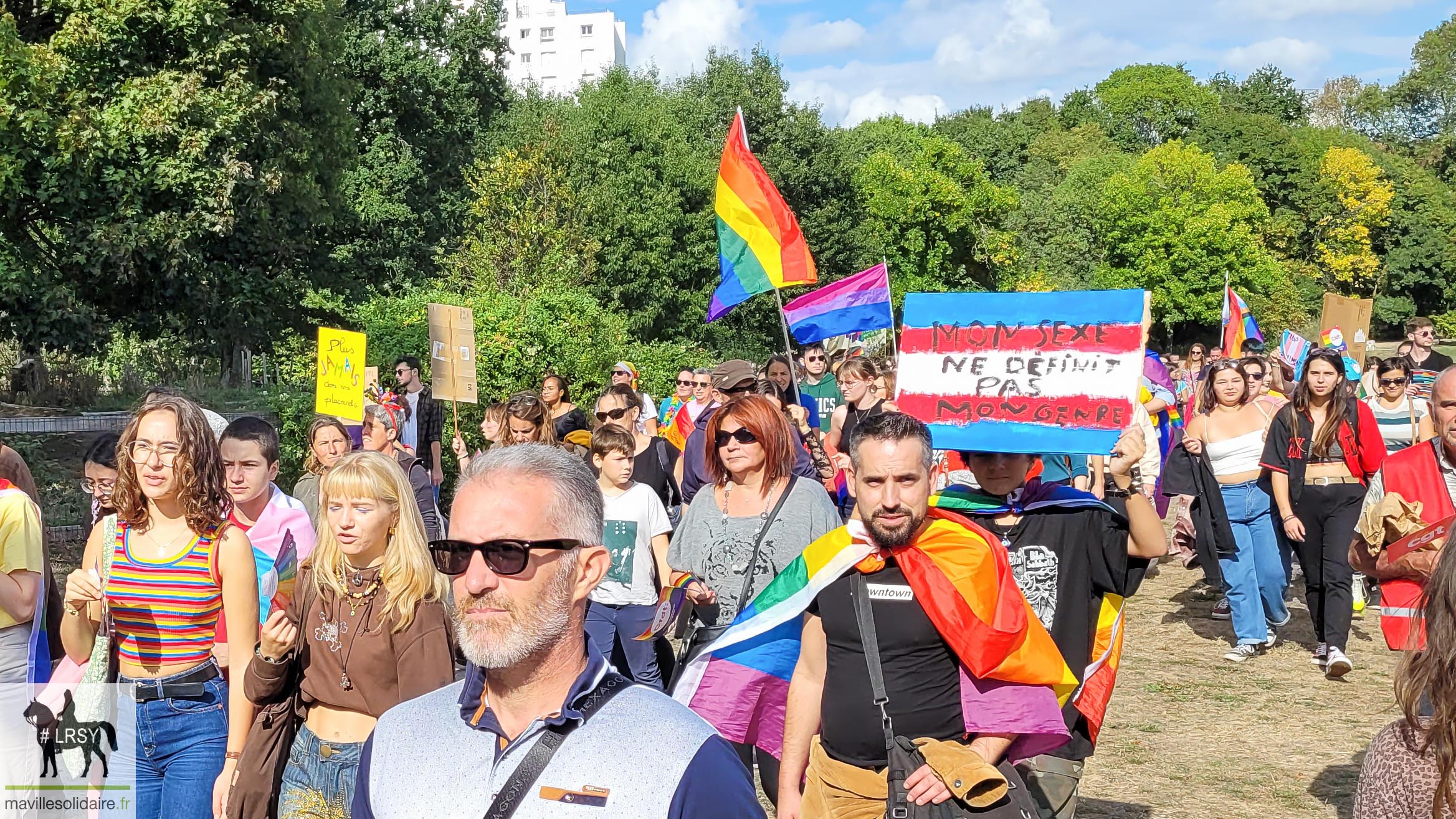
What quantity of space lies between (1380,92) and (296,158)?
77.5m

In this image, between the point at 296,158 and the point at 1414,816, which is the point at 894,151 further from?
the point at 1414,816

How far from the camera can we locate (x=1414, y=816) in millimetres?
2322

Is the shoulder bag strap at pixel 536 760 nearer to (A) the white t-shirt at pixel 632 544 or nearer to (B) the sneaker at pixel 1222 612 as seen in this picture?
(A) the white t-shirt at pixel 632 544

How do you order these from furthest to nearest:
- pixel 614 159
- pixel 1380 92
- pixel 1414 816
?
pixel 1380 92, pixel 614 159, pixel 1414 816

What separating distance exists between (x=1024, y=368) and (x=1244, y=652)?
569 cm

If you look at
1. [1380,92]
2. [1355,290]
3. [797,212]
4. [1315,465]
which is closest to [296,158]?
[1315,465]

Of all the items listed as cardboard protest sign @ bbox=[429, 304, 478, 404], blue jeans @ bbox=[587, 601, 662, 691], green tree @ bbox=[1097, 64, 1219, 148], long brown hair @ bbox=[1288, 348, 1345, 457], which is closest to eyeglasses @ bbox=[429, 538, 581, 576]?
blue jeans @ bbox=[587, 601, 662, 691]

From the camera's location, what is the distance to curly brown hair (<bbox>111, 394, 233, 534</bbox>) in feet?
14.1

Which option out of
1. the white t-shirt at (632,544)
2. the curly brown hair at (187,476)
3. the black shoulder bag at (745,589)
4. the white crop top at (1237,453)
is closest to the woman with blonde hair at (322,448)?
the white t-shirt at (632,544)

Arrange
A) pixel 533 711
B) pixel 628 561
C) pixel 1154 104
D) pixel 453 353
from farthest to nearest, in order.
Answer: pixel 1154 104 → pixel 453 353 → pixel 628 561 → pixel 533 711

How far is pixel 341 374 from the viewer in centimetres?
1016

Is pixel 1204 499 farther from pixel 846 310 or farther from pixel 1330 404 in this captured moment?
pixel 846 310

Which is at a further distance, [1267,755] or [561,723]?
[1267,755]

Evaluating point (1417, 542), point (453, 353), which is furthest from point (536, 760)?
point (453, 353)
